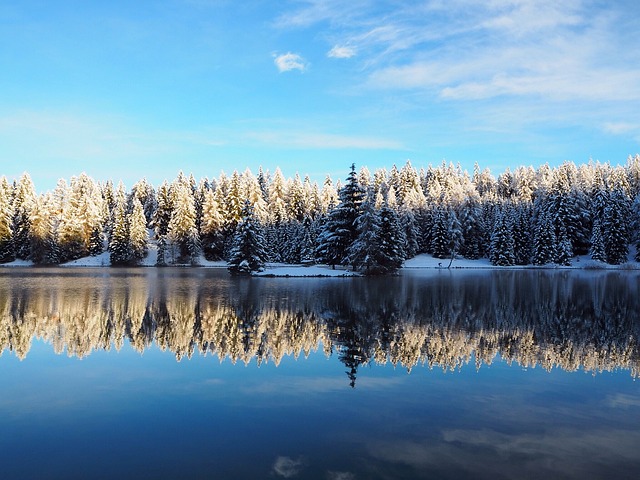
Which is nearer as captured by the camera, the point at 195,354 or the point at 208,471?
the point at 208,471

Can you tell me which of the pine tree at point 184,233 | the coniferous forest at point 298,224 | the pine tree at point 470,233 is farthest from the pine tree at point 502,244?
the pine tree at point 184,233

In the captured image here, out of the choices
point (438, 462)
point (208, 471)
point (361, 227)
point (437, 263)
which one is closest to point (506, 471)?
point (438, 462)

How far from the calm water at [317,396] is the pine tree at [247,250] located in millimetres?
34345

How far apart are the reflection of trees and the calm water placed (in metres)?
0.13

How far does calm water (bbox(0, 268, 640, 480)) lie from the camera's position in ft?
25.0

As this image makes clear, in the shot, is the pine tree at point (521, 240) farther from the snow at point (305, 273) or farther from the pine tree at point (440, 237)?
the snow at point (305, 273)

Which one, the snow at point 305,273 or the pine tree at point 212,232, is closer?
the snow at point 305,273

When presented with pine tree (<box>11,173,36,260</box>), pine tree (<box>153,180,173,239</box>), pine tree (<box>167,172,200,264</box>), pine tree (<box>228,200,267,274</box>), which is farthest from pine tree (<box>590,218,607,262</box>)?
pine tree (<box>11,173,36,260</box>)

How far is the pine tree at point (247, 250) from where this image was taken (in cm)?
5778

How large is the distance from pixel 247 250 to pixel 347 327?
3922 centimetres

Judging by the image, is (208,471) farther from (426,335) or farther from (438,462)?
(426,335)

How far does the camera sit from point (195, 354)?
50.3ft

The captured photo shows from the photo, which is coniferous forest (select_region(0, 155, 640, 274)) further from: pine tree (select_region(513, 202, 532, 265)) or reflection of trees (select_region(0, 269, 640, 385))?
reflection of trees (select_region(0, 269, 640, 385))

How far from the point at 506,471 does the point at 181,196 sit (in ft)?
286
